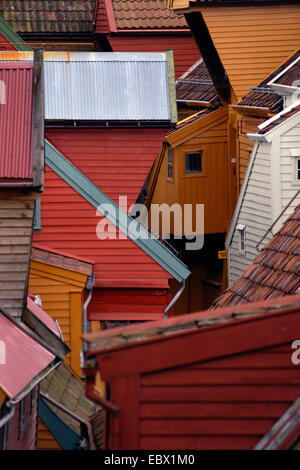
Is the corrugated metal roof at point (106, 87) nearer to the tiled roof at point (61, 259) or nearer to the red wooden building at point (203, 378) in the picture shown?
the tiled roof at point (61, 259)

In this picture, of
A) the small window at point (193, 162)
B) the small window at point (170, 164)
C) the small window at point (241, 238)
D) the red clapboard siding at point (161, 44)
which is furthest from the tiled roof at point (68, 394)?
the red clapboard siding at point (161, 44)

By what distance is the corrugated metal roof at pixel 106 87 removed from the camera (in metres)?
24.2

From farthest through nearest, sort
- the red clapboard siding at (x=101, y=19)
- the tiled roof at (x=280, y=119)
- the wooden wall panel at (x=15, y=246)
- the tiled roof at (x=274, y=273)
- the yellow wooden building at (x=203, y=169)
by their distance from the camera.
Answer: the red clapboard siding at (x=101, y=19) → the yellow wooden building at (x=203, y=169) → the tiled roof at (x=280, y=119) → the wooden wall panel at (x=15, y=246) → the tiled roof at (x=274, y=273)

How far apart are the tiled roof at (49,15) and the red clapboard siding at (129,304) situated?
653 inches

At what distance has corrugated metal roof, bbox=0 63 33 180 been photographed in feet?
54.2

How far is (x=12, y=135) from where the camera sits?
672 inches

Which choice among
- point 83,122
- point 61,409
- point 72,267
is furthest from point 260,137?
point 61,409

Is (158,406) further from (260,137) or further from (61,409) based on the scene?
(260,137)

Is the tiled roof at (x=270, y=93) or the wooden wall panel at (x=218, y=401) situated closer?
the wooden wall panel at (x=218, y=401)

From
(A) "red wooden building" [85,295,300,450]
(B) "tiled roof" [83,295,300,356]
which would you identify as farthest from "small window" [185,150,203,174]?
(A) "red wooden building" [85,295,300,450]

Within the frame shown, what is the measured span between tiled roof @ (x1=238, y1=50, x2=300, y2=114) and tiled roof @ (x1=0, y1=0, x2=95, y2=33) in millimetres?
9381

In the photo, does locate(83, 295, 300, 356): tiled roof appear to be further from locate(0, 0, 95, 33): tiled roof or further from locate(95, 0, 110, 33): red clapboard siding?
locate(0, 0, 95, 33): tiled roof

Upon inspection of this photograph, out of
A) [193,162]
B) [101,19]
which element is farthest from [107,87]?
[101,19]

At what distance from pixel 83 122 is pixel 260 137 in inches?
158
